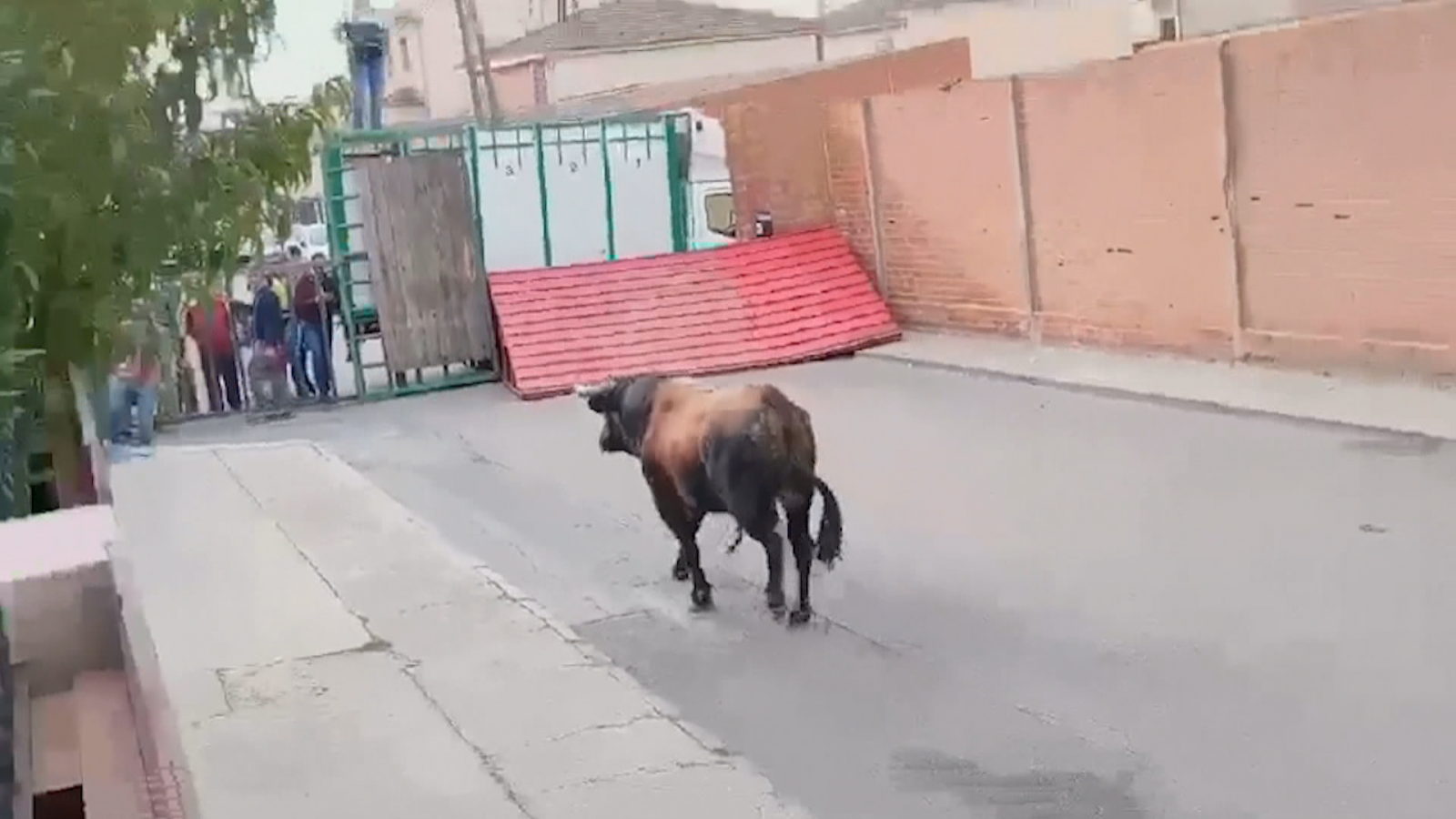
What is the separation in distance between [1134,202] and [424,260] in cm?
685

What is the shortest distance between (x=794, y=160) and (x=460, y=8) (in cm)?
1260

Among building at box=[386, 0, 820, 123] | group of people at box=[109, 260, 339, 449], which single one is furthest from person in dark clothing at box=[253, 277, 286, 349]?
building at box=[386, 0, 820, 123]

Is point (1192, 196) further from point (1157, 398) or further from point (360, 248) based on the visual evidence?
point (360, 248)

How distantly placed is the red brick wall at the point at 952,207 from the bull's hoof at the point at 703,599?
8627 mm

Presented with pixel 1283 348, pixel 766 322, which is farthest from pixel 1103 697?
pixel 766 322

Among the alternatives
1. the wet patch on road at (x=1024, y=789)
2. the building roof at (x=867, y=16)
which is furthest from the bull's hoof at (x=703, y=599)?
the building roof at (x=867, y=16)

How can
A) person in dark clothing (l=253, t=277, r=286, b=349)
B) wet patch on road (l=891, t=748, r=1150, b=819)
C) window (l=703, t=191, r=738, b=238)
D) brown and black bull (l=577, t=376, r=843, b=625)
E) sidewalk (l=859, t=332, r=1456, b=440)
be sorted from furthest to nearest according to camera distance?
window (l=703, t=191, r=738, b=238), person in dark clothing (l=253, t=277, r=286, b=349), sidewalk (l=859, t=332, r=1456, b=440), brown and black bull (l=577, t=376, r=843, b=625), wet patch on road (l=891, t=748, r=1150, b=819)

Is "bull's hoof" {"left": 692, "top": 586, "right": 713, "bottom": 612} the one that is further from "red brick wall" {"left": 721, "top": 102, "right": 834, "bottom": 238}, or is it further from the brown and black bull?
"red brick wall" {"left": 721, "top": 102, "right": 834, "bottom": 238}

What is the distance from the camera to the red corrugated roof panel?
1558 centimetres

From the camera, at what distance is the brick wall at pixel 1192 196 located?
1101cm

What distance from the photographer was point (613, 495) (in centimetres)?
994

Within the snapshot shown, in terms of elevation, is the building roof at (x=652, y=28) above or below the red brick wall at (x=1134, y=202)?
above

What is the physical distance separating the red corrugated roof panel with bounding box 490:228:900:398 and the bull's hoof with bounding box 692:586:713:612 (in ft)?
26.4

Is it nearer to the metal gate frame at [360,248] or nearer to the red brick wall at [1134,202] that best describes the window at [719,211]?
the metal gate frame at [360,248]
